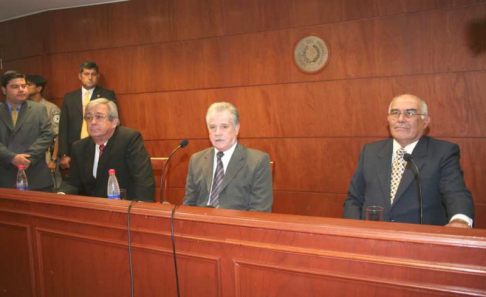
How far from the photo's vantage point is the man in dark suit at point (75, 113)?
182 inches

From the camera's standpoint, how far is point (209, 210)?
5.66 ft

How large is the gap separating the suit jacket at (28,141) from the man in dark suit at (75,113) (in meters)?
0.96

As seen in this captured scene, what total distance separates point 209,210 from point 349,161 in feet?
8.65

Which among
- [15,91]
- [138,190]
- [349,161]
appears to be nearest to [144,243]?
[138,190]

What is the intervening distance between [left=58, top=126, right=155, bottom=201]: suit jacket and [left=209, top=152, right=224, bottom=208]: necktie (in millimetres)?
530

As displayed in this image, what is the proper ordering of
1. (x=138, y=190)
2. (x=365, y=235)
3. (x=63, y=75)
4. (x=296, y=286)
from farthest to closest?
(x=63, y=75) < (x=138, y=190) < (x=296, y=286) < (x=365, y=235)

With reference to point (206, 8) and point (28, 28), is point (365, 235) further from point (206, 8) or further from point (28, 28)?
point (28, 28)

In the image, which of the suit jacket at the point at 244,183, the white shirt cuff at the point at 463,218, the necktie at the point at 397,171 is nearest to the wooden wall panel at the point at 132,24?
the suit jacket at the point at 244,183

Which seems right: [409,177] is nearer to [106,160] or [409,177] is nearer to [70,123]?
[106,160]

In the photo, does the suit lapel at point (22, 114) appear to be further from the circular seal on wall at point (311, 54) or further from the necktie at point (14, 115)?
the circular seal on wall at point (311, 54)

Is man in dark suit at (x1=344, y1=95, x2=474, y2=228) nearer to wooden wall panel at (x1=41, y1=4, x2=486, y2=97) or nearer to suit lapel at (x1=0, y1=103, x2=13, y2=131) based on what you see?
wooden wall panel at (x1=41, y1=4, x2=486, y2=97)

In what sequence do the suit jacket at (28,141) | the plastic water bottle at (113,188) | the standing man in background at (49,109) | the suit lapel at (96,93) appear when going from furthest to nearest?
the standing man in background at (49,109) < the suit lapel at (96,93) < the suit jacket at (28,141) < the plastic water bottle at (113,188)

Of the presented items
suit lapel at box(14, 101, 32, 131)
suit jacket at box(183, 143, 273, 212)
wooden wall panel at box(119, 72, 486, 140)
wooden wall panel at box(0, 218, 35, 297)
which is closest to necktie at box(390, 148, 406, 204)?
suit jacket at box(183, 143, 273, 212)

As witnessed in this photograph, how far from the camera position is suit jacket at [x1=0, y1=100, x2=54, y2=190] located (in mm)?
3432
